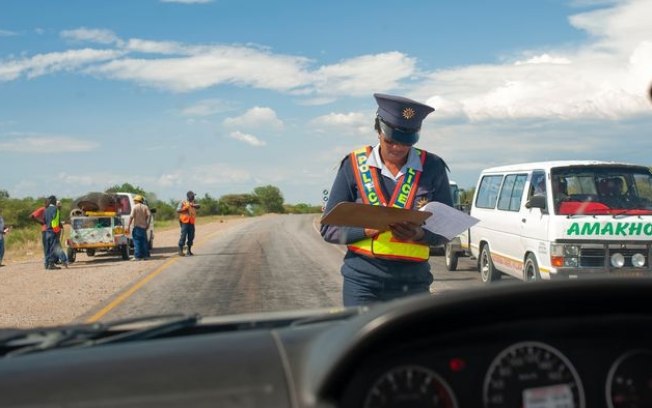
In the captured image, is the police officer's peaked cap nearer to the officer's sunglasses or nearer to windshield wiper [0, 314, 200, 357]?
the officer's sunglasses

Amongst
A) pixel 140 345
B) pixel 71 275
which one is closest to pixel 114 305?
pixel 71 275

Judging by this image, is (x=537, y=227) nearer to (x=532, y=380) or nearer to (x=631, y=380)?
(x=631, y=380)

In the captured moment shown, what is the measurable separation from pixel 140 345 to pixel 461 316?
884 millimetres

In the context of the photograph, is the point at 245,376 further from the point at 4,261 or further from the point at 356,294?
the point at 4,261

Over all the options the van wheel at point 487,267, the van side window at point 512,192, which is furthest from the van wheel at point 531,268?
the van wheel at point 487,267

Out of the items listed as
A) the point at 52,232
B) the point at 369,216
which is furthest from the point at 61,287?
the point at 369,216

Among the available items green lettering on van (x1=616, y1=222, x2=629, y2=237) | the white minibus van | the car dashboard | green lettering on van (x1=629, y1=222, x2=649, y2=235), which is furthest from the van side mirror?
the car dashboard

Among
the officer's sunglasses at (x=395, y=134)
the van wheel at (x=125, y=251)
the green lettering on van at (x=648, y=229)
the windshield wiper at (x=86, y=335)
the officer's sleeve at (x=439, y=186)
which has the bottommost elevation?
the van wheel at (x=125, y=251)

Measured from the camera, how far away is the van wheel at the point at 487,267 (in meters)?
14.3

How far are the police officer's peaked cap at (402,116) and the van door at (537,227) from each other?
25.0 ft

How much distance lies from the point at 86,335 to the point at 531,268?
33.6 ft

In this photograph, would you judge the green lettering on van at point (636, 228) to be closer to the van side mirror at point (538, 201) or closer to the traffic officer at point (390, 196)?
the van side mirror at point (538, 201)

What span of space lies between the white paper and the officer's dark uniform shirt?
5 centimetres

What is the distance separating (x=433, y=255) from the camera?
2288 cm
